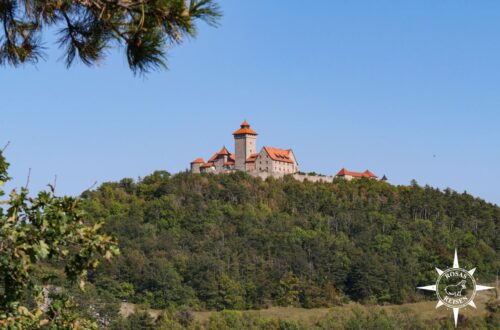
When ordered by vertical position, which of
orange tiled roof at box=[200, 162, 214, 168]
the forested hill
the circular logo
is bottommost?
the circular logo

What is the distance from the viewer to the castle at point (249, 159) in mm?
81688

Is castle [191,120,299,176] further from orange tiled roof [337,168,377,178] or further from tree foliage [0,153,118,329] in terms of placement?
tree foliage [0,153,118,329]

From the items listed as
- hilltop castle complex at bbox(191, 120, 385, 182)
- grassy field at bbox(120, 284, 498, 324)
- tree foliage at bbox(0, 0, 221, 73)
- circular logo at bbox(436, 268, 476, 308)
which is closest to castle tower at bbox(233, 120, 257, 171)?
hilltop castle complex at bbox(191, 120, 385, 182)

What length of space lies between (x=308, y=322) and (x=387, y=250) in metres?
19.7

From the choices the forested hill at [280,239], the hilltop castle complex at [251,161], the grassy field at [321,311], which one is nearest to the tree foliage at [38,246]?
the grassy field at [321,311]

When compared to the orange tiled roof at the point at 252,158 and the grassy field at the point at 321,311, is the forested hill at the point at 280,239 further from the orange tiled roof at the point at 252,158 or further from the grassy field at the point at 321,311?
the orange tiled roof at the point at 252,158

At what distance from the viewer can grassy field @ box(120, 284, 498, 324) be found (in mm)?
63156

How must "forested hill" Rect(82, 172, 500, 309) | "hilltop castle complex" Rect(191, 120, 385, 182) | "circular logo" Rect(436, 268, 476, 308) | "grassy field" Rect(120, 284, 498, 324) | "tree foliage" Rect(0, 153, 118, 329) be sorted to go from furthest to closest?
"hilltop castle complex" Rect(191, 120, 385, 182), "forested hill" Rect(82, 172, 500, 309), "circular logo" Rect(436, 268, 476, 308), "grassy field" Rect(120, 284, 498, 324), "tree foliage" Rect(0, 153, 118, 329)

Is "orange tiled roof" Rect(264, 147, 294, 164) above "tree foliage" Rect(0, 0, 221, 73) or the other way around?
above

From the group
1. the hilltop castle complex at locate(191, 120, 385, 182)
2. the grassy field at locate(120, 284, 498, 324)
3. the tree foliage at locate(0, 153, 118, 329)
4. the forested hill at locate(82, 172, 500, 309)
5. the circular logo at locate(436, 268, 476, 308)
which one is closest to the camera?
the tree foliage at locate(0, 153, 118, 329)

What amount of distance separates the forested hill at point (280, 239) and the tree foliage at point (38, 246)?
6085 centimetres

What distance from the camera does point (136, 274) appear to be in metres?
69.1

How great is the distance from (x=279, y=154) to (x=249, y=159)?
9.92ft

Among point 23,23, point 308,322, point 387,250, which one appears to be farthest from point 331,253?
point 23,23
